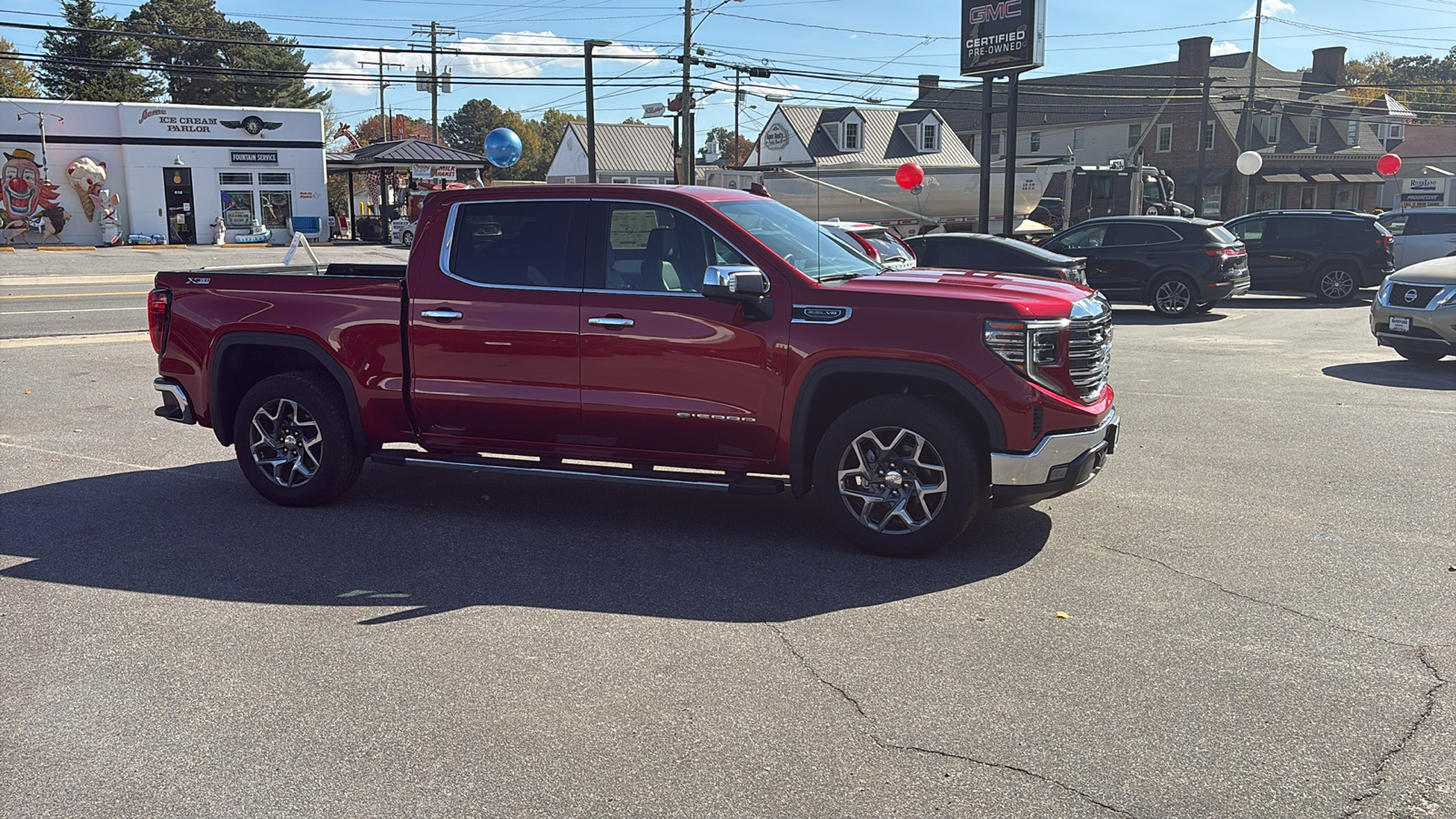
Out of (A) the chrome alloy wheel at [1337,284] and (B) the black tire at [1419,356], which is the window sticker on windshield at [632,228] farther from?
(A) the chrome alloy wheel at [1337,284]

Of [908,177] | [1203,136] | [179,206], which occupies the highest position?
[1203,136]

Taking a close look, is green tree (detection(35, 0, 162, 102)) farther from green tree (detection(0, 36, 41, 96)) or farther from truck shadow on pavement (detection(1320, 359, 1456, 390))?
truck shadow on pavement (detection(1320, 359, 1456, 390))

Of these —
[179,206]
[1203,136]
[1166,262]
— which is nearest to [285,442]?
[1166,262]

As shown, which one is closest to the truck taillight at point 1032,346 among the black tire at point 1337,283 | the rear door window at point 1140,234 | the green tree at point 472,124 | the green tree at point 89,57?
the rear door window at point 1140,234

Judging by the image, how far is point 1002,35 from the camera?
23.7 metres

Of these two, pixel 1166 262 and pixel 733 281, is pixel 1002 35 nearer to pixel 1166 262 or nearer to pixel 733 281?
pixel 1166 262

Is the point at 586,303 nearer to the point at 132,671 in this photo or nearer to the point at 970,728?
the point at 132,671

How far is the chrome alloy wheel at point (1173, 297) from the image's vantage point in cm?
1858

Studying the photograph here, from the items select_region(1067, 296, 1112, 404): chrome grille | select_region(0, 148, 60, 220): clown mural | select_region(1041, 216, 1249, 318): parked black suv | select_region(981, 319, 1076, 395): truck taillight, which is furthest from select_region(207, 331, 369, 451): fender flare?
select_region(0, 148, 60, 220): clown mural

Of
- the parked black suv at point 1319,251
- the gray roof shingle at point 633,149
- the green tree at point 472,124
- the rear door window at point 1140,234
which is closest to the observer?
the rear door window at point 1140,234

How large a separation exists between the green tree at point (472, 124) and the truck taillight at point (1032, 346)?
122263mm

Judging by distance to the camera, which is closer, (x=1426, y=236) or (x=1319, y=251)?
(x=1319, y=251)

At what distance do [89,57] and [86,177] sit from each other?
2201 cm

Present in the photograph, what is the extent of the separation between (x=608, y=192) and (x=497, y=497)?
2.10 metres
